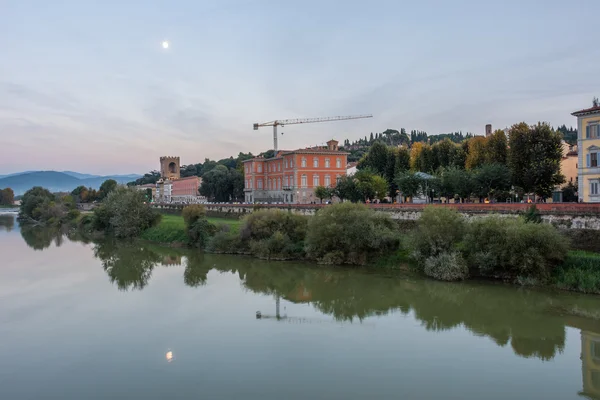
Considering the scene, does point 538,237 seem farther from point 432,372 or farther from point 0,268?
point 0,268

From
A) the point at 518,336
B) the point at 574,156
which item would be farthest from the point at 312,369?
the point at 574,156

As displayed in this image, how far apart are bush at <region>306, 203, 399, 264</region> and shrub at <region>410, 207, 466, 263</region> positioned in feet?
8.83

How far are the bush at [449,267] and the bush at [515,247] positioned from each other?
1.98ft

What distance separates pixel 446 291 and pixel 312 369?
9674mm

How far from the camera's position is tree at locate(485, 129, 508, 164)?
34.1 meters

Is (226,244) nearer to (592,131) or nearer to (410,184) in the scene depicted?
(410,184)

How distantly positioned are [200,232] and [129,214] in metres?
11.6

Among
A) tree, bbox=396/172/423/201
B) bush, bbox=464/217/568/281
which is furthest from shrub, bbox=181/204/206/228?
bush, bbox=464/217/568/281

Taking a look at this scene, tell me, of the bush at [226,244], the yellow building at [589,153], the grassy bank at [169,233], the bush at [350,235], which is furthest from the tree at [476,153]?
the bush at [226,244]

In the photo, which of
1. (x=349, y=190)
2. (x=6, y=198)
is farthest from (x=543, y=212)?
(x=6, y=198)

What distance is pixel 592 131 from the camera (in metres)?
25.8

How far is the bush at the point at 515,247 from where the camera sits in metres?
18.5

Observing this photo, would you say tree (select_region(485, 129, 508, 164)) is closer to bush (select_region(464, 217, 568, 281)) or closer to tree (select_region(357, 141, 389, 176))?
tree (select_region(357, 141, 389, 176))

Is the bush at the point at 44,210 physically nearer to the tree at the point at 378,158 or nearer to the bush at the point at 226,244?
the bush at the point at 226,244
